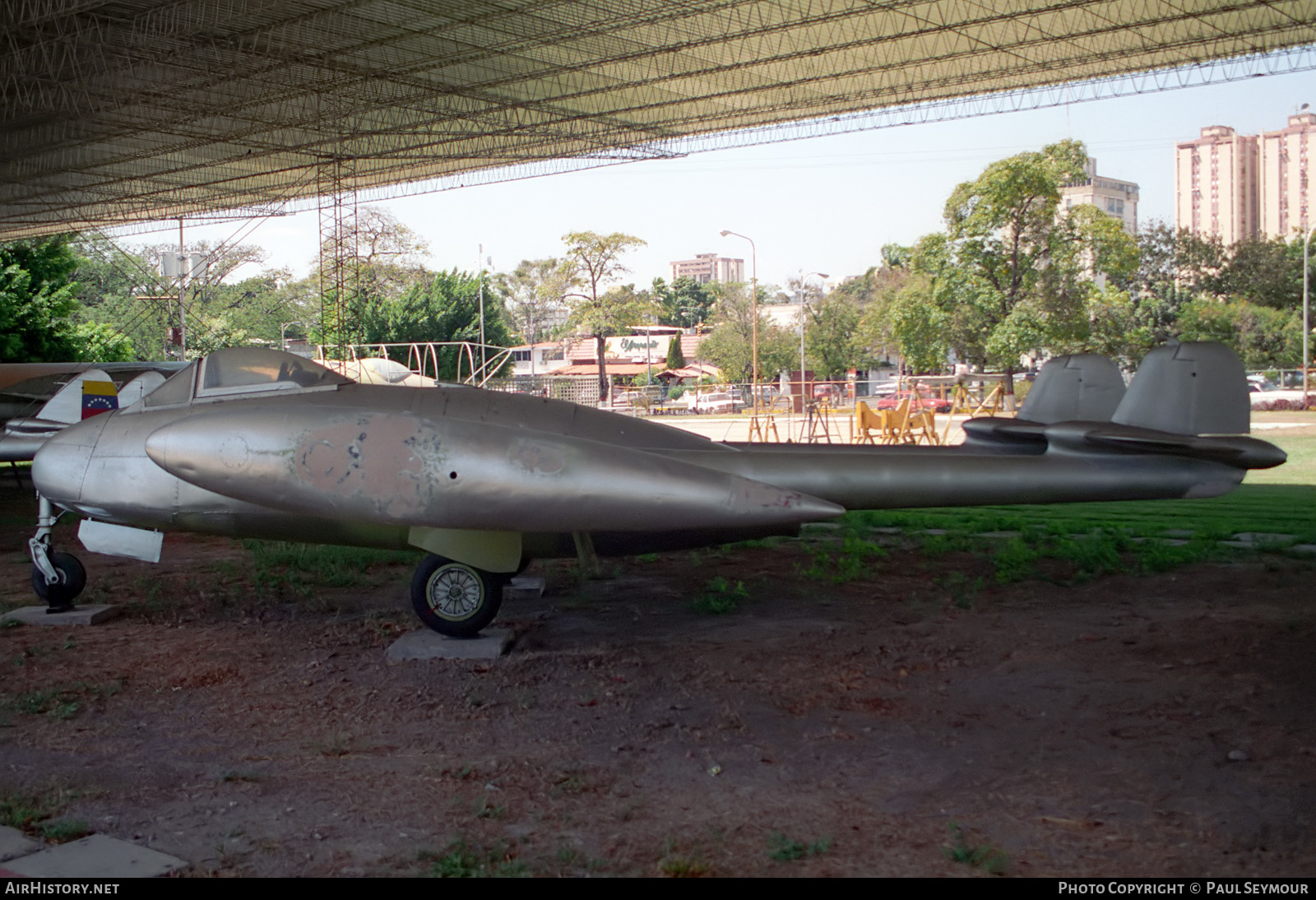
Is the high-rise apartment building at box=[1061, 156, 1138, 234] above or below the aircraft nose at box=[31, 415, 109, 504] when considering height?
above

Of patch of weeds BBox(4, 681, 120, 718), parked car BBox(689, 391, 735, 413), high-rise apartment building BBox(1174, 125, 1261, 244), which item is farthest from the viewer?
high-rise apartment building BBox(1174, 125, 1261, 244)

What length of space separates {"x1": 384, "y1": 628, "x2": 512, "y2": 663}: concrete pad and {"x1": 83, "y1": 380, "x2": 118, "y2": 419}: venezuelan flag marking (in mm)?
5435

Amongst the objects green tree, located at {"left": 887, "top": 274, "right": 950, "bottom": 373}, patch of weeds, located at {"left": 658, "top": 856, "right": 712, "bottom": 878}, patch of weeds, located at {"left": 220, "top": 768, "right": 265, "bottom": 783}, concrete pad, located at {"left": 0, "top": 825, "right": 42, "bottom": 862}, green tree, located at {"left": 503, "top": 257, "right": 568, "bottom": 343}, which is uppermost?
green tree, located at {"left": 503, "top": 257, "right": 568, "bottom": 343}

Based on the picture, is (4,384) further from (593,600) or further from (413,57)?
(593,600)

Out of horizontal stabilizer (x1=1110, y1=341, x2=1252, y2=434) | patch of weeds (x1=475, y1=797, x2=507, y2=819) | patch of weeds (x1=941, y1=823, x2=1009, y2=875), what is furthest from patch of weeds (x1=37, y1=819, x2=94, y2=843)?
horizontal stabilizer (x1=1110, y1=341, x2=1252, y2=434)

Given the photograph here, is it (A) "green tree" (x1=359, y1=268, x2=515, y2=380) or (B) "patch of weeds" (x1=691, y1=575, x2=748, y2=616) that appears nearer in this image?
(B) "patch of weeds" (x1=691, y1=575, x2=748, y2=616)

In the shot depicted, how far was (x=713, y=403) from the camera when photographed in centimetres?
5256

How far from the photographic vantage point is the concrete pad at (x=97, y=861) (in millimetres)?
3963

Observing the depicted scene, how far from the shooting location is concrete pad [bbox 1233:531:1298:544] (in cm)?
1094

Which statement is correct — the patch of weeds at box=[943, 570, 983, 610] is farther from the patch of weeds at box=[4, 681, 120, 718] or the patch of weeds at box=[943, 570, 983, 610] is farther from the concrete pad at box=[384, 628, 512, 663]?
the patch of weeds at box=[4, 681, 120, 718]

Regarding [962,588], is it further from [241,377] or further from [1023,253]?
[1023,253]

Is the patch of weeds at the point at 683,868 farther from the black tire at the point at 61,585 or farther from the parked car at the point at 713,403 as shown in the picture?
the parked car at the point at 713,403

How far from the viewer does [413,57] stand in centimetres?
2128

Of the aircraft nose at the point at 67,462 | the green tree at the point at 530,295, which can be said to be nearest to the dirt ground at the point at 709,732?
the aircraft nose at the point at 67,462
